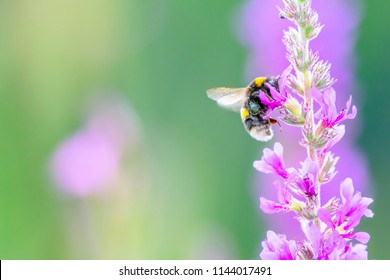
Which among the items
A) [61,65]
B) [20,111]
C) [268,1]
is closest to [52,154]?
[20,111]

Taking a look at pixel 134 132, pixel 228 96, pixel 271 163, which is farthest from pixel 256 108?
pixel 134 132

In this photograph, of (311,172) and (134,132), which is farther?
(134,132)

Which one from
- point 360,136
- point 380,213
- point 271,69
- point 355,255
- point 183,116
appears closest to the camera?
point 355,255

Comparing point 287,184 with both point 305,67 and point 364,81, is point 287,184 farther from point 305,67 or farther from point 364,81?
point 364,81

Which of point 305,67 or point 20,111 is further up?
point 20,111

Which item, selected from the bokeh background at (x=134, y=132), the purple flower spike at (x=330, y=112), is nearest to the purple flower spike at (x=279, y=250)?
the purple flower spike at (x=330, y=112)

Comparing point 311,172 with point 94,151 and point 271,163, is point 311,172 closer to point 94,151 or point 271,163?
point 271,163
